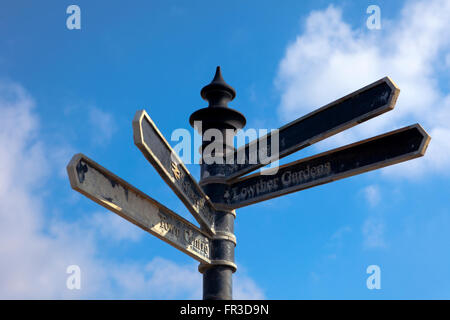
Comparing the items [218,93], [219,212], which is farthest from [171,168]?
[218,93]

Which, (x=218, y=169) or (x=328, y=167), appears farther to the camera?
(x=218, y=169)

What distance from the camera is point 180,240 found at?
17.4 feet

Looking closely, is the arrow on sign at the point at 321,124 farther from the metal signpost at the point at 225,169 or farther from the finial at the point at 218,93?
the finial at the point at 218,93

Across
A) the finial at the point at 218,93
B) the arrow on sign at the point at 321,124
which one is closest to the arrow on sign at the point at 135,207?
the arrow on sign at the point at 321,124

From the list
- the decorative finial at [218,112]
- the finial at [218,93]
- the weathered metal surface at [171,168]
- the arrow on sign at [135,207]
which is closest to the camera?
the arrow on sign at [135,207]

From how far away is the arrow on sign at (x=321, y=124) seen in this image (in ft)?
16.5

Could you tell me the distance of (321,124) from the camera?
552 cm

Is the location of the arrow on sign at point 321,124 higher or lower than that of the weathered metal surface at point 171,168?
higher

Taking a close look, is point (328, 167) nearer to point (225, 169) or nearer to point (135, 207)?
point (225, 169)

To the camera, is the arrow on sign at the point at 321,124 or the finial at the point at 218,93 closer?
the arrow on sign at the point at 321,124

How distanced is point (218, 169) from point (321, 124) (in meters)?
1.31

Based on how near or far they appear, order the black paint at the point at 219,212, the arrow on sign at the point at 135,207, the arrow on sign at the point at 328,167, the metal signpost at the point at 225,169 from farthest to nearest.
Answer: the black paint at the point at 219,212 < the arrow on sign at the point at 328,167 < the metal signpost at the point at 225,169 < the arrow on sign at the point at 135,207
